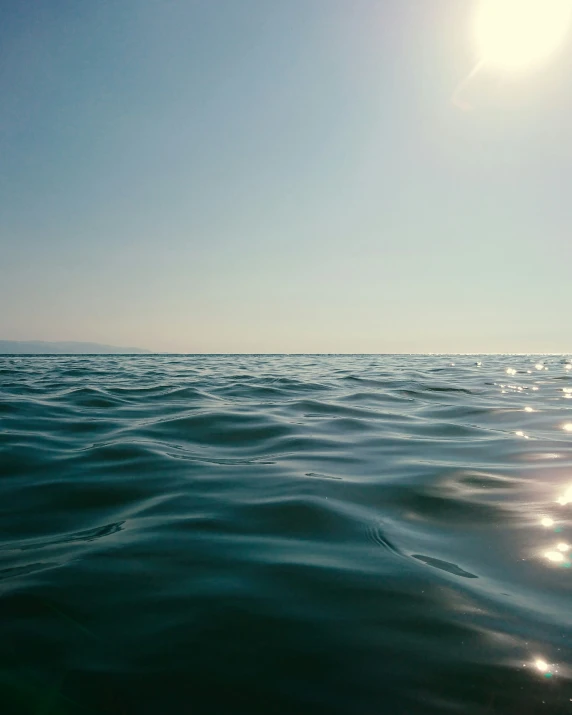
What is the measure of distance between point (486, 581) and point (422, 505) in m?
1.13

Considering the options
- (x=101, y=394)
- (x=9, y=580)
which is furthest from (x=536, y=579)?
(x=101, y=394)

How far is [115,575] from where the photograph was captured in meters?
2.50

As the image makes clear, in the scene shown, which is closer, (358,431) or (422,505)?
(422,505)

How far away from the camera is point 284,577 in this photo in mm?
2494

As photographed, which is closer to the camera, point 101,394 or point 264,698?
point 264,698

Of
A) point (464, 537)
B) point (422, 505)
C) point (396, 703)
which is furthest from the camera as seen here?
point (422, 505)

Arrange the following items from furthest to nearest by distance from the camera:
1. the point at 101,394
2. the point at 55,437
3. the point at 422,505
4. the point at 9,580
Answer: the point at 101,394 → the point at 55,437 → the point at 422,505 → the point at 9,580

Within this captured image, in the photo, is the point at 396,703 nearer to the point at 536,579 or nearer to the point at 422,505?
the point at 536,579

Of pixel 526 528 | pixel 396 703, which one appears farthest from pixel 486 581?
pixel 396 703

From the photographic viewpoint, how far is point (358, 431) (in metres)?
6.64

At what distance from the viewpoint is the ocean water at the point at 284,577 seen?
67.6 inches

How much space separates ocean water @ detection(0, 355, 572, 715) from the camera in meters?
1.72

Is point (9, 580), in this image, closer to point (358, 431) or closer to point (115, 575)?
point (115, 575)

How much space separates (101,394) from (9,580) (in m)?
8.19
